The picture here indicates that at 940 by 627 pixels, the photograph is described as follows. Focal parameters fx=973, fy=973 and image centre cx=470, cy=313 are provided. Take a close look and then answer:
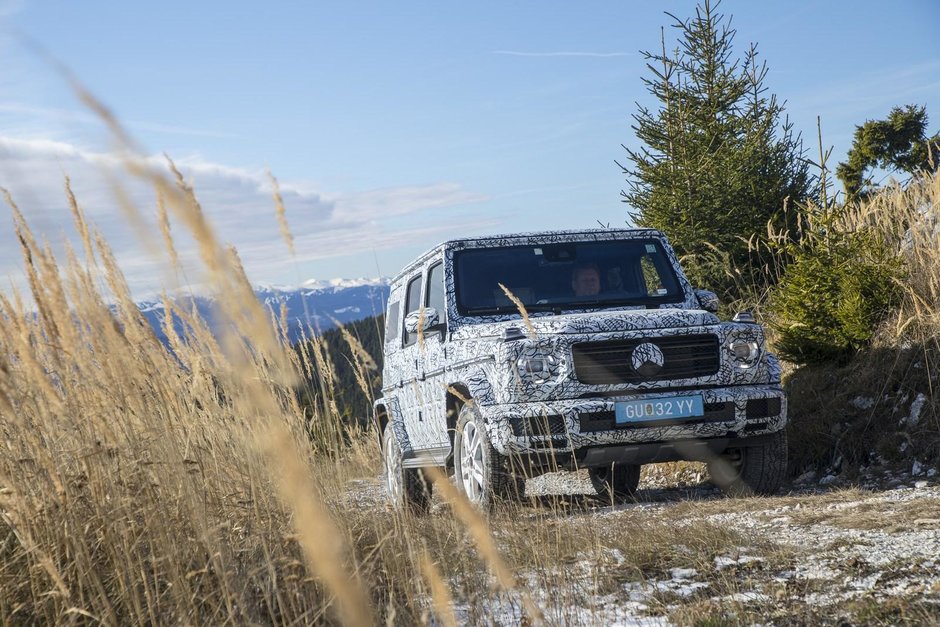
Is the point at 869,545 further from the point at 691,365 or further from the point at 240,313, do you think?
the point at 240,313

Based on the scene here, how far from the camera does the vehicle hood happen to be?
19.5 ft

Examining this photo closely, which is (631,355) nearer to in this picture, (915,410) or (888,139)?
(915,410)

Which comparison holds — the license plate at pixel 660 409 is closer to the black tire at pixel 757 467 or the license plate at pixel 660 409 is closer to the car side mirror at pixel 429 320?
the black tire at pixel 757 467

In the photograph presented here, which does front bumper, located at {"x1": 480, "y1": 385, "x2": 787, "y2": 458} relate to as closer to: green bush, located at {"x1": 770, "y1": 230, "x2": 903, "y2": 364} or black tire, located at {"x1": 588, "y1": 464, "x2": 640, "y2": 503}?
black tire, located at {"x1": 588, "y1": 464, "x2": 640, "y2": 503}

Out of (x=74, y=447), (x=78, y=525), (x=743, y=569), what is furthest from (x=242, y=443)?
(x=743, y=569)

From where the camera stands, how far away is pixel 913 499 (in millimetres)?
5238

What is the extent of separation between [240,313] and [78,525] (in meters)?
2.06

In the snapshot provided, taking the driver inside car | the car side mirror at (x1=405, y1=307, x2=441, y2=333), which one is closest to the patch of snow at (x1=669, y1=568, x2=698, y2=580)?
the car side mirror at (x1=405, y1=307, x2=441, y2=333)

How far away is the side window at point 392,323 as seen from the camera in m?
8.64

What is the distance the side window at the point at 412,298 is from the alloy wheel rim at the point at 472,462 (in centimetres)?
164

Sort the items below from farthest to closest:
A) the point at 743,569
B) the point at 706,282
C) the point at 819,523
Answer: the point at 706,282, the point at 819,523, the point at 743,569

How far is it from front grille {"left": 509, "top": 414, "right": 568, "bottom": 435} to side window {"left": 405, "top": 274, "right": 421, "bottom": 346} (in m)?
2.26

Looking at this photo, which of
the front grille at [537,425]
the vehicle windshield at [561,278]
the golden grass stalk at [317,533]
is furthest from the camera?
the vehicle windshield at [561,278]

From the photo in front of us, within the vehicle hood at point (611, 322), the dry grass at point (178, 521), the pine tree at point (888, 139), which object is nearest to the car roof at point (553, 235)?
the vehicle hood at point (611, 322)
